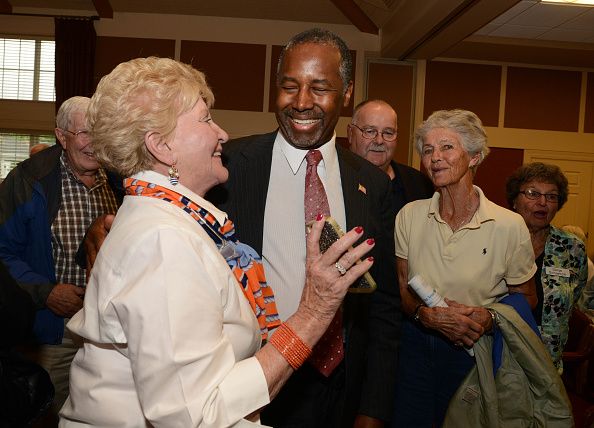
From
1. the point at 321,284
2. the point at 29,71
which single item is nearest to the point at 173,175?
the point at 321,284

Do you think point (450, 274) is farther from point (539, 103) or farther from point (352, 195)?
point (539, 103)

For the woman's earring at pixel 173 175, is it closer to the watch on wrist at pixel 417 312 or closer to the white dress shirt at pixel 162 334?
the white dress shirt at pixel 162 334

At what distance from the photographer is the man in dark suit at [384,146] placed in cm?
364

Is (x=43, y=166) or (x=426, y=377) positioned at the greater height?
(x=43, y=166)

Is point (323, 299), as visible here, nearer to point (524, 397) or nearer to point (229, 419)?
point (229, 419)

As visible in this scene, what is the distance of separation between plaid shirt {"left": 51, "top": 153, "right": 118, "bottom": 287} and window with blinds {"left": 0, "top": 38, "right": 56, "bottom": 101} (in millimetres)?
6937

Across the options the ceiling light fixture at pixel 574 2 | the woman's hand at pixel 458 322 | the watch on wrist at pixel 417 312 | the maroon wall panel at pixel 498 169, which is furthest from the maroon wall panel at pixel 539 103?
the woman's hand at pixel 458 322

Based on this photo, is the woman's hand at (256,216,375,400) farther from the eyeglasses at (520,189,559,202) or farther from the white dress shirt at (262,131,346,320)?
the eyeglasses at (520,189,559,202)

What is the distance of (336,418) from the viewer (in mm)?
2010

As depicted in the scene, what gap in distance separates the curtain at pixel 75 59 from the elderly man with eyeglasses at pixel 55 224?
6262mm

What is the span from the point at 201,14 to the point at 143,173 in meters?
8.15

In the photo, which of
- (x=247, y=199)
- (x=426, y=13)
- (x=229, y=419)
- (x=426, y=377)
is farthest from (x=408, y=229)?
(x=426, y=13)

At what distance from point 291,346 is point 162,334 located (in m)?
0.35

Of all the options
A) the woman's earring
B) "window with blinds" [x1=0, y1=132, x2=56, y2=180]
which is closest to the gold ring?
the woman's earring
